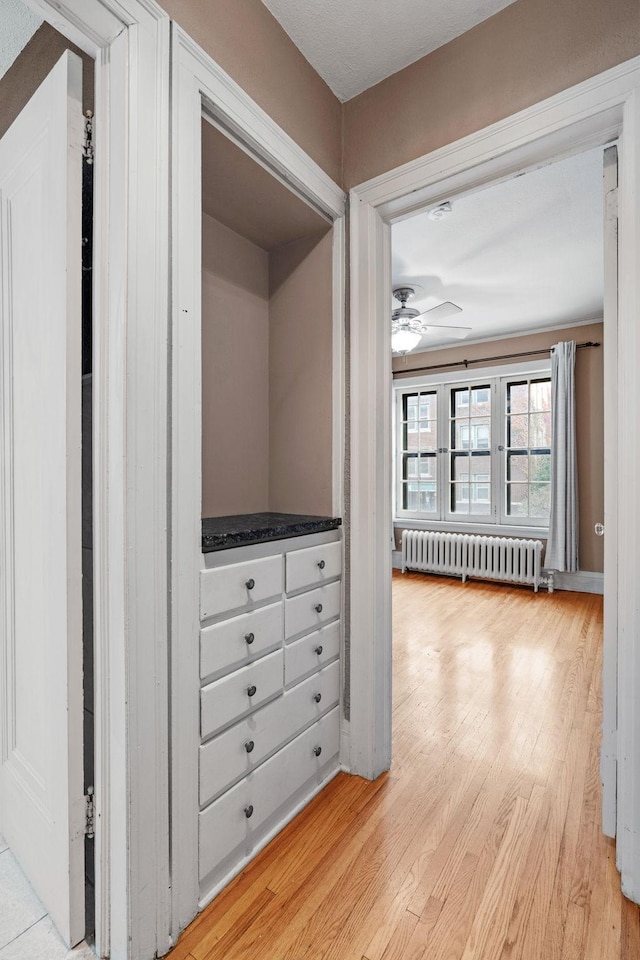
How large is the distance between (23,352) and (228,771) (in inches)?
53.1

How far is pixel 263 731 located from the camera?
→ 1.44m

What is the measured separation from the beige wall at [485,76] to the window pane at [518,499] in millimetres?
4199

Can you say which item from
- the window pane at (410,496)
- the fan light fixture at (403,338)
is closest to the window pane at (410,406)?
the window pane at (410,496)

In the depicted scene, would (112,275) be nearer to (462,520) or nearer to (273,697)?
(273,697)

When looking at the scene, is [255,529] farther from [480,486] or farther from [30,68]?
[480,486]

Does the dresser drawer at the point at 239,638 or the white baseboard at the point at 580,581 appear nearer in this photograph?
the dresser drawer at the point at 239,638

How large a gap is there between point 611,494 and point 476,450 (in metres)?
4.18

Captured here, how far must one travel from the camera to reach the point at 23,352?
1347mm

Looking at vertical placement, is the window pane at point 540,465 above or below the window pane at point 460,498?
above

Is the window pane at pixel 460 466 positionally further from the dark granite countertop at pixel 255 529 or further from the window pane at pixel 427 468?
the dark granite countertop at pixel 255 529

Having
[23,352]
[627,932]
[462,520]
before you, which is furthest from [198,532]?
[462,520]

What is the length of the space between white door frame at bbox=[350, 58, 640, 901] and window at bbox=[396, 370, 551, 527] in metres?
3.89

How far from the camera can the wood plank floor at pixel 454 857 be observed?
1.15m

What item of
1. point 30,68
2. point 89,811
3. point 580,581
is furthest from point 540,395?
point 89,811
